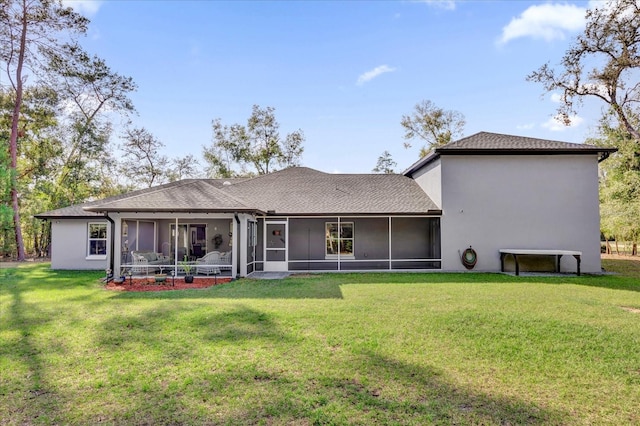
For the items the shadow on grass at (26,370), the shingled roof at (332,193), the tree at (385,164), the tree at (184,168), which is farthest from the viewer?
the tree at (385,164)

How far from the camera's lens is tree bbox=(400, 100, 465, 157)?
1302 inches

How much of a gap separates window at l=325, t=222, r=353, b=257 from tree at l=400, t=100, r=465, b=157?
19.7 meters

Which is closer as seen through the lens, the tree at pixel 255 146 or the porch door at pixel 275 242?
the porch door at pixel 275 242

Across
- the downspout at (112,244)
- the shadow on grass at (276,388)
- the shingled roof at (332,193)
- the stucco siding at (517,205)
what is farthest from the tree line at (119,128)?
the shadow on grass at (276,388)

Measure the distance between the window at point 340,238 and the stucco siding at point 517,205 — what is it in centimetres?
407

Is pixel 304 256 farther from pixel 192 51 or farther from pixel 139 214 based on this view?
pixel 192 51

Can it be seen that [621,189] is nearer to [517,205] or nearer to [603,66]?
[603,66]

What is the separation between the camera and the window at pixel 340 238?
1653 cm

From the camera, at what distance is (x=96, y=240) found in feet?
54.6

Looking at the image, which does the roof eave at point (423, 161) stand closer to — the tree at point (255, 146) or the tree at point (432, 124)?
the tree at point (432, 124)

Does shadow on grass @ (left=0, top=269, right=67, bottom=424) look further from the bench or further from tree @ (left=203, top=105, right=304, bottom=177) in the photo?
tree @ (left=203, top=105, right=304, bottom=177)

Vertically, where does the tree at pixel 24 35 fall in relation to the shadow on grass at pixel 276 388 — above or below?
above

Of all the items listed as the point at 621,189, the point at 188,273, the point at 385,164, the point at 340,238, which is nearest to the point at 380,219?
the point at 340,238

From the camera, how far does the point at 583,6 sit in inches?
575
